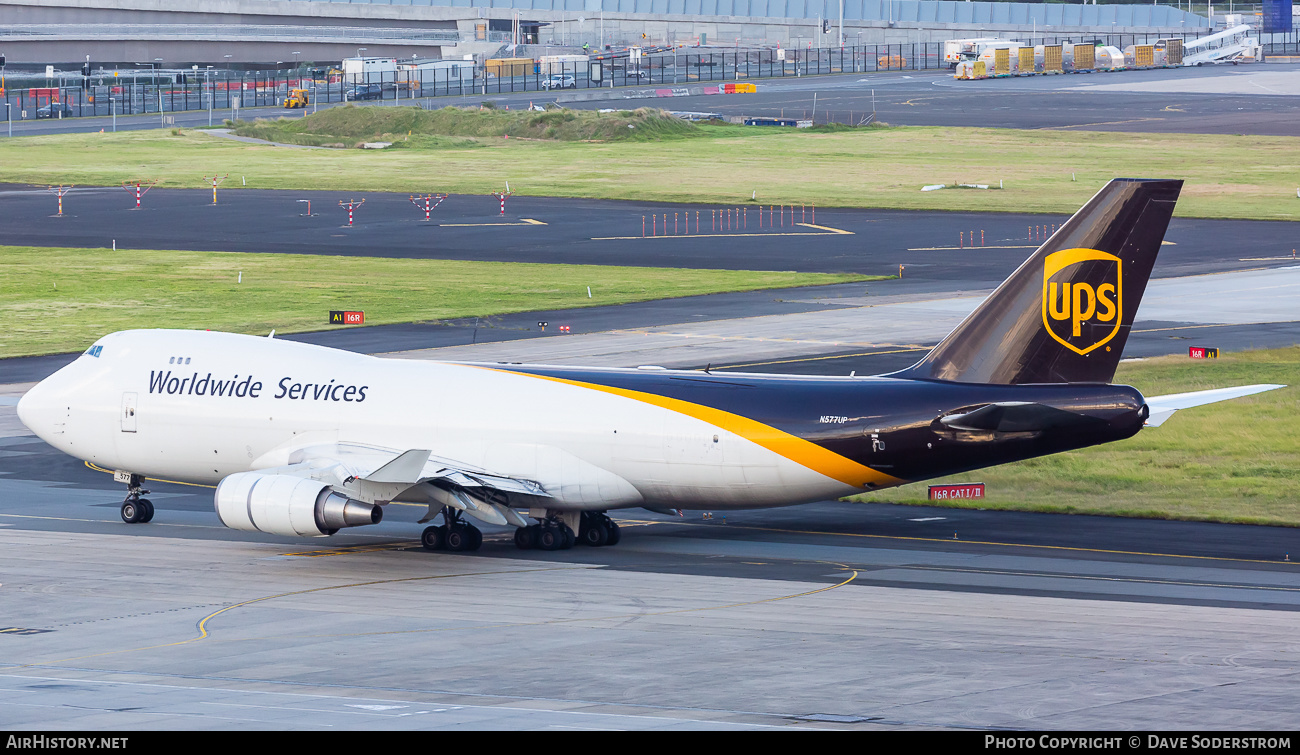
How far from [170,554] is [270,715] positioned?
15461 mm

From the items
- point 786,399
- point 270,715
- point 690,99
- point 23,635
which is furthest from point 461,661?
point 690,99

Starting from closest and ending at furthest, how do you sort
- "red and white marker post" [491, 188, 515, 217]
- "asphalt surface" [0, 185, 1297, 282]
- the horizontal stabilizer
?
the horizontal stabilizer, "asphalt surface" [0, 185, 1297, 282], "red and white marker post" [491, 188, 515, 217]

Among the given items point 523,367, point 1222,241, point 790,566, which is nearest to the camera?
point 790,566

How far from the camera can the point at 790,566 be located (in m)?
34.3

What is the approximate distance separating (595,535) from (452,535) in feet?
9.84

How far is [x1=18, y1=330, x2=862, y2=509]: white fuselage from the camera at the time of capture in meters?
34.7

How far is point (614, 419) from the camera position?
3528 cm

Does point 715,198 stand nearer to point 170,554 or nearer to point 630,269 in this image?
point 630,269

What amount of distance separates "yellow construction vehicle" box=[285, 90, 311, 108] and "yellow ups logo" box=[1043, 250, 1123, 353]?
558ft

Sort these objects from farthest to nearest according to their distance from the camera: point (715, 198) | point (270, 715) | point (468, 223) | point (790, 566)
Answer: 1. point (715, 198)
2. point (468, 223)
3. point (790, 566)
4. point (270, 715)

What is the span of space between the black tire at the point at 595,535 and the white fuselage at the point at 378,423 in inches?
44.3

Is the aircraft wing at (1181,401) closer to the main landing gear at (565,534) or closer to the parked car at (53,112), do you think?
the main landing gear at (565,534)

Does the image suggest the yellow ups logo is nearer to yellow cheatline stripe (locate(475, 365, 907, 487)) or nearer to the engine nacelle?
yellow cheatline stripe (locate(475, 365, 907, 487))

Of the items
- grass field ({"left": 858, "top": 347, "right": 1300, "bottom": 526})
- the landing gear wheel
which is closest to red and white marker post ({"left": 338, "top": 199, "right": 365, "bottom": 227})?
grass field ({"left": 858, "top": 347, "right": 1300, "bottom": 526})
